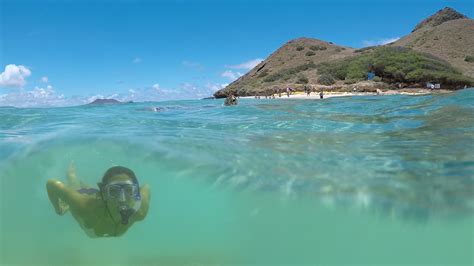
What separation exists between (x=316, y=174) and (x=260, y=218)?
2627 mm

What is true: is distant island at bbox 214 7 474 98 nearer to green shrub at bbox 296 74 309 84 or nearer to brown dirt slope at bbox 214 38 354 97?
brown dirt slope at bbox 214 38 354 97

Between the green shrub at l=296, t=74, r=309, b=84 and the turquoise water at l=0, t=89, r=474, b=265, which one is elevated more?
the green shrub at l=296, t=74, r=309, b=84

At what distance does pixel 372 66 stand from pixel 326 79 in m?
8.07

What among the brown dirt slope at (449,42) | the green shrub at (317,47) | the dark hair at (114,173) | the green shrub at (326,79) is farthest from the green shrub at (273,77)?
the dark hair at (114,173)

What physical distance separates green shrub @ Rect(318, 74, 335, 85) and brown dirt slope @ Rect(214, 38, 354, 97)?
1.75m

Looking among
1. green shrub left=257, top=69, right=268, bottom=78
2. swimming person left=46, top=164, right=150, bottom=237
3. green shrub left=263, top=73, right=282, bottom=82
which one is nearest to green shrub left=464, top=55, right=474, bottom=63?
green shrub left=263, top=73, right=282, bottom=82

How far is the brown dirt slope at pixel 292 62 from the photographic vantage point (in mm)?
66500

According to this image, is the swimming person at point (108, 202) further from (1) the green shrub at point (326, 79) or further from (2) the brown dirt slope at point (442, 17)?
(2) the brown dirt slope at point (442, 17)

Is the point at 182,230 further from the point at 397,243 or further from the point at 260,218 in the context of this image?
the point at 397,243

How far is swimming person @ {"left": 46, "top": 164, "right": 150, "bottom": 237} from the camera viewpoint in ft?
22.7

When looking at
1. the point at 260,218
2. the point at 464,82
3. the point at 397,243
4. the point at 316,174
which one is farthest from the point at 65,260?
the point at 464,82

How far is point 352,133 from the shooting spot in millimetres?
12109

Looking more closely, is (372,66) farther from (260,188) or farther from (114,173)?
(114,173)

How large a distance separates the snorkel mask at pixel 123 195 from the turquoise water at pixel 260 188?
258 cm
